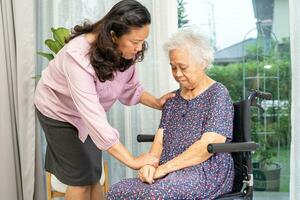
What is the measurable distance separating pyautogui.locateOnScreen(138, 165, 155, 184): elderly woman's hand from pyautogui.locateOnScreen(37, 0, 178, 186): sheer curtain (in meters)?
0.89

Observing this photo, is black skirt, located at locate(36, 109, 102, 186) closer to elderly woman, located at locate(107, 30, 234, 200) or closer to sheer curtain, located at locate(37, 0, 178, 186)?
elderly woman, located at locate(107, 30, 234, 200)

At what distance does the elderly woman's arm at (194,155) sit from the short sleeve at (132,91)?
0.48 metres

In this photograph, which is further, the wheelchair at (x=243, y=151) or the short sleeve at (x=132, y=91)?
the short sleeve at (x=132, y=91)

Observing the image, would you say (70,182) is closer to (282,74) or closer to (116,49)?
(116,49)

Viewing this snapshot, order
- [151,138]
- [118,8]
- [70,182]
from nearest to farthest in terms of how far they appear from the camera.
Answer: [118,8], [70,182], [151,138]

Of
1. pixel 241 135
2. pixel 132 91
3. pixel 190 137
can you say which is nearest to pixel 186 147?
pixel 190 137

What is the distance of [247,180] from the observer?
1.54 metres

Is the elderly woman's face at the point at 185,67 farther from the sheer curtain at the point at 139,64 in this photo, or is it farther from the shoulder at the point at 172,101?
the sheer curtain at the point at 139,64

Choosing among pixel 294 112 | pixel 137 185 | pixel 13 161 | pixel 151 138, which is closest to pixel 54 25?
pixel 13 161

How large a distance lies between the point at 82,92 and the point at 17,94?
1.20 meters

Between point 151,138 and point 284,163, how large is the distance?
105 centimetres

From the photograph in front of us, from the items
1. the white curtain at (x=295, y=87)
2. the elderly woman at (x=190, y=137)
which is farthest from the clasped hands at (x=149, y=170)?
the white curtain at (x=295, y=87)

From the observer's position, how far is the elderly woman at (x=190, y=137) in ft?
4.64

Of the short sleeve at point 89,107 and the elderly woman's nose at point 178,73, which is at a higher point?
the elderly woman's nose at point 178,73
